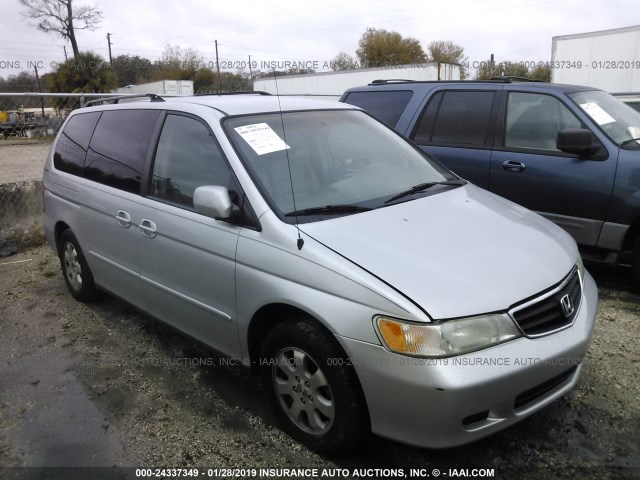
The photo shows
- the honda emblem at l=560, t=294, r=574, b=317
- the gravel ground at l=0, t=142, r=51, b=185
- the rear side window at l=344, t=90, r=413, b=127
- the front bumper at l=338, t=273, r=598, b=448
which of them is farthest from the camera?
the gravel ground at l=0, t=142, r=51, b=185

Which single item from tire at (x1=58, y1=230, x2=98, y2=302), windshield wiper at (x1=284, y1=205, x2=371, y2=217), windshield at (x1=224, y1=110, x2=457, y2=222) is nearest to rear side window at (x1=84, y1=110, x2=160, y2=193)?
tire at (x1=58, y1=230, x2=98, y2=302)

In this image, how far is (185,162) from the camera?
318cm

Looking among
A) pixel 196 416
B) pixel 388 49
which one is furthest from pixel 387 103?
pixel 388 49

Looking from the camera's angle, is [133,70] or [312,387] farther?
[133,70]

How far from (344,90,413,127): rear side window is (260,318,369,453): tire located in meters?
3.61

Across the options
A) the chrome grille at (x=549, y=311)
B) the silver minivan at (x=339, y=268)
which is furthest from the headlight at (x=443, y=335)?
the chrome grille at (x=549, y=311)

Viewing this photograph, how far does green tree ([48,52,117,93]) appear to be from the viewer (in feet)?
106

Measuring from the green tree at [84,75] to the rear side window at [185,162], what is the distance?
32.3 meters

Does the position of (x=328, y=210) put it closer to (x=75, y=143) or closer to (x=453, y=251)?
(x=453, y=251)

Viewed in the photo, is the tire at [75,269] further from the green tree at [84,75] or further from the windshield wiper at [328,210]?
the green tree at [84,75]

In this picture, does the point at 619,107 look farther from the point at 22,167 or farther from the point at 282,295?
the point at 22,167

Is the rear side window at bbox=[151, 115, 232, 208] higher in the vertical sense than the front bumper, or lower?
higher

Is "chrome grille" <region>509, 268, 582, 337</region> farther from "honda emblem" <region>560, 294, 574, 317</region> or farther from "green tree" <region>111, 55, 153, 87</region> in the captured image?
"green tree" <region>111, 55, 153, 87</region>

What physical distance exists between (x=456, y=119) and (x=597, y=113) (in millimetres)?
1251
